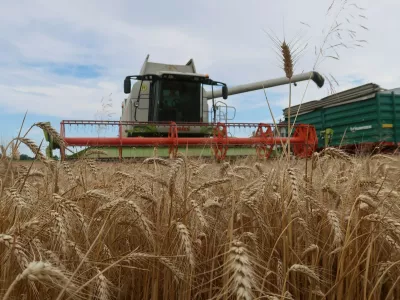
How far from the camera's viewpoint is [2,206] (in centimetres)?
143

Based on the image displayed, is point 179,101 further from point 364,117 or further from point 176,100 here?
point 364,117


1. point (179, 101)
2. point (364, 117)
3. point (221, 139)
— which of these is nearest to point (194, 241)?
point (221, 139)

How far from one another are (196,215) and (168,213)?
0.11 metres

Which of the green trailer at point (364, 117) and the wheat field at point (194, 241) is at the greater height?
the green trailer at point (364, 117)

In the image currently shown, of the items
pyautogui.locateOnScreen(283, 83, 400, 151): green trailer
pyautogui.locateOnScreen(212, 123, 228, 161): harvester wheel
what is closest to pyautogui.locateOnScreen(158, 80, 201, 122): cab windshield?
pyautogui.locateOnScreen(212, 123, 228, 161): harvester wheel

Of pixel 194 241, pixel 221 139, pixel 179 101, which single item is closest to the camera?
pixel 194 241

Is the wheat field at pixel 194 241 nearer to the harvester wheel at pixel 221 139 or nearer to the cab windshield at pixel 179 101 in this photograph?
the harvester wheel at pixel 221 139

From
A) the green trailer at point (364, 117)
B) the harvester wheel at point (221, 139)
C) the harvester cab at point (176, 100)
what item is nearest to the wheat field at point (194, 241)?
the harvester wheel at point (221, 139)

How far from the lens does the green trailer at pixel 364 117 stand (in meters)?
13.5

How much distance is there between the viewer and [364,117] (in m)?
14.2

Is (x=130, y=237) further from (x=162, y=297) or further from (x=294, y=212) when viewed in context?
(x=294, y=212)

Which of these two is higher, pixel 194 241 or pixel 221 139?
pixel 221 139

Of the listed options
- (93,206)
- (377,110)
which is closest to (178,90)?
(377,110)

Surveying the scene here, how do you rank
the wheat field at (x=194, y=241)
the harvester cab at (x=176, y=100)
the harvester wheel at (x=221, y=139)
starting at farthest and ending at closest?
the harvester cab at (x=176, y=100), the harvester wheel at (x=221, y=139), the wheat field at (x=194, y=241)
